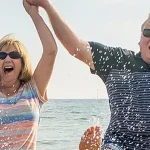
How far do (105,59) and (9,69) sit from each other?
1.16 m

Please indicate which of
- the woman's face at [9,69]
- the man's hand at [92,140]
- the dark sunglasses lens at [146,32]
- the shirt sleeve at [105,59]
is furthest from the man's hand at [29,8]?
the man's hand at [92,140]

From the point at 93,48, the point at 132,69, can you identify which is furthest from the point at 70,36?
the point at 132,69

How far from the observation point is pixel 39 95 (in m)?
4.24

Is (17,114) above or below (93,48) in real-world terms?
below

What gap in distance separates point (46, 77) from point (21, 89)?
242 mm

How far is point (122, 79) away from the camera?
330cm

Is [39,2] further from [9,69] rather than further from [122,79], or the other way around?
[122,79]

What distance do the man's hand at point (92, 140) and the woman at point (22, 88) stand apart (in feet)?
1.42

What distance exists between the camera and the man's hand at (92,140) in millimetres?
4082

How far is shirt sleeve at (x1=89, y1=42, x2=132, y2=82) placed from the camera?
3.36m

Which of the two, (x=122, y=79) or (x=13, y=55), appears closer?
(x=122, y=79)

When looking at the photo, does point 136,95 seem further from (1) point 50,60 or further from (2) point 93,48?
(1) point 50,60

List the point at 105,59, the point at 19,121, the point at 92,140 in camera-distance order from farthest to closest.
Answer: the point at 92,140
the point at 19,121
the point at 105,59

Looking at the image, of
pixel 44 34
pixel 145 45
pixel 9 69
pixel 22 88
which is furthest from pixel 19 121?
pixel 145 45
